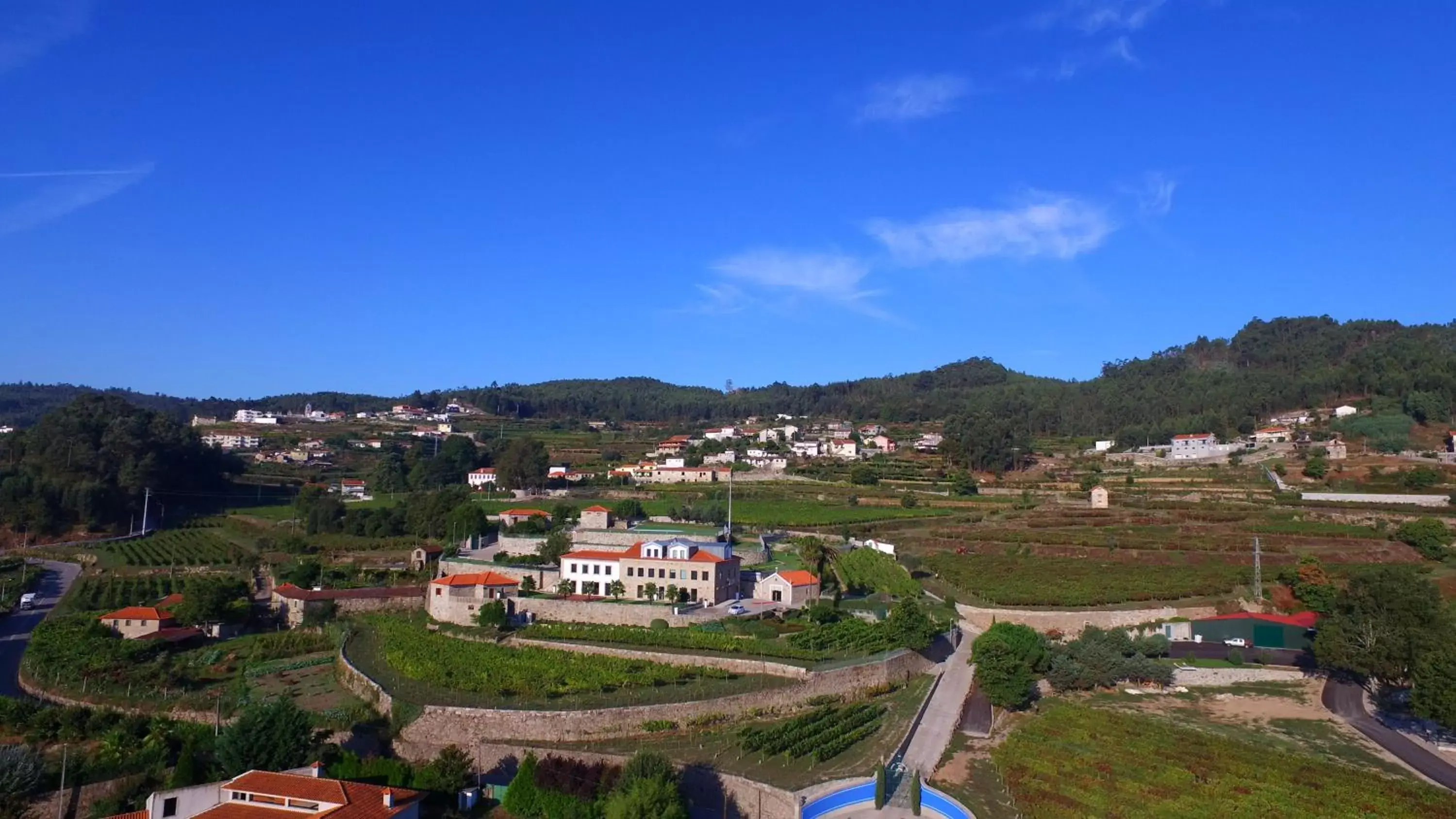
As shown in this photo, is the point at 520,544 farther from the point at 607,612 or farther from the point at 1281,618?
the point at 1281,618

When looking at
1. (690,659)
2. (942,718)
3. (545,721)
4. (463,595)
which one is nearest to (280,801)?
(545,721)

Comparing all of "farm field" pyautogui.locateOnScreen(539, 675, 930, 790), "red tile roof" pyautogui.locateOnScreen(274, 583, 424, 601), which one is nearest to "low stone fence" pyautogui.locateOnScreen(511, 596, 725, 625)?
"red tile roof" pyautogui.locateOnScreen(274, 583, 424, 601)

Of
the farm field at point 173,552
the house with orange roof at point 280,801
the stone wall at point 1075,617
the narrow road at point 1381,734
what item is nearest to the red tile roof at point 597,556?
the stone wall at point 1075,617

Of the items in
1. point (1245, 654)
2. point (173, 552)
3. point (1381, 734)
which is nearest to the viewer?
point (1381, 734)

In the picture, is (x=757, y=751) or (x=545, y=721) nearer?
(x=757, y=751)

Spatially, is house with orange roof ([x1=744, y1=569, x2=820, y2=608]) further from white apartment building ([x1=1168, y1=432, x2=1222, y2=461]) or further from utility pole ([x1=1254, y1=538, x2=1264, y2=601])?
white apartment building ([x1=1168, y1=432, x2=1222, y2=461])

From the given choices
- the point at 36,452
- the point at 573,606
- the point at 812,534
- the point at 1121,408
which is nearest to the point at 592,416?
the point at 1121,408
